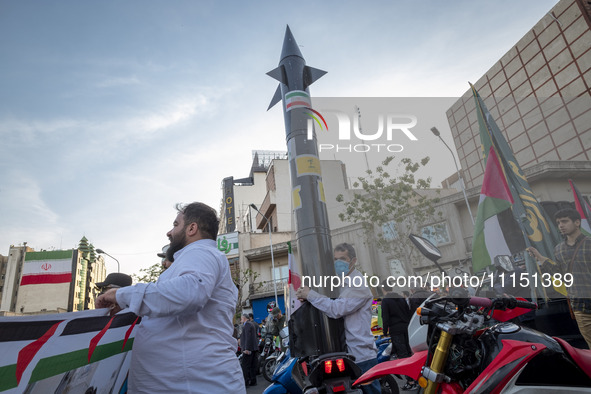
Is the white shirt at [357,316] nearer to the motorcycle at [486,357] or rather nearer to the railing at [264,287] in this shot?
the motorcycle at [486,357]

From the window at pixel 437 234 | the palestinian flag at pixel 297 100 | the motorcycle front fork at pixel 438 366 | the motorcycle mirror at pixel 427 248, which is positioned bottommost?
the motorcycle front fork at pixel 438 366

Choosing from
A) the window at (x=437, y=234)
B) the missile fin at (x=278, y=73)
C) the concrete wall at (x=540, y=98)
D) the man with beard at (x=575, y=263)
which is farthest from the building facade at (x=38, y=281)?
the man with beard at (x=575, y=263)

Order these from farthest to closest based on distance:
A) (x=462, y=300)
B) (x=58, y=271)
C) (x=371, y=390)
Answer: (x=58, y=271)
(x=371, y=390)
(x=462, y=300)

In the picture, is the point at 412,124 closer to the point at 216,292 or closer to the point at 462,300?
the point at 462,300

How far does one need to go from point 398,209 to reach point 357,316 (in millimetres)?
1551

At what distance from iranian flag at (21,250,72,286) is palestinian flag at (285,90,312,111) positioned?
81.2m

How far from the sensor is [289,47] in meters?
6.70

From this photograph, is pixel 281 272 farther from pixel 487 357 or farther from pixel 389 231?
pixel 487 357

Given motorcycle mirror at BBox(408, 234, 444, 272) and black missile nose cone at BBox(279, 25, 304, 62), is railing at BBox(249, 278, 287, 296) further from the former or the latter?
motorcycle mirror at BBox(408, 234, 444, 272)

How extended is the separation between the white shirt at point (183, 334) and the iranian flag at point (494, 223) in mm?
3130

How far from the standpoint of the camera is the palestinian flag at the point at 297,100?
602cm

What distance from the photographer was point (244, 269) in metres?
32.2

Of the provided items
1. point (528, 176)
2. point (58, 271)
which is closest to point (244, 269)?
point (528, 176)

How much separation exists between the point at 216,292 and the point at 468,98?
4344 millimetres
